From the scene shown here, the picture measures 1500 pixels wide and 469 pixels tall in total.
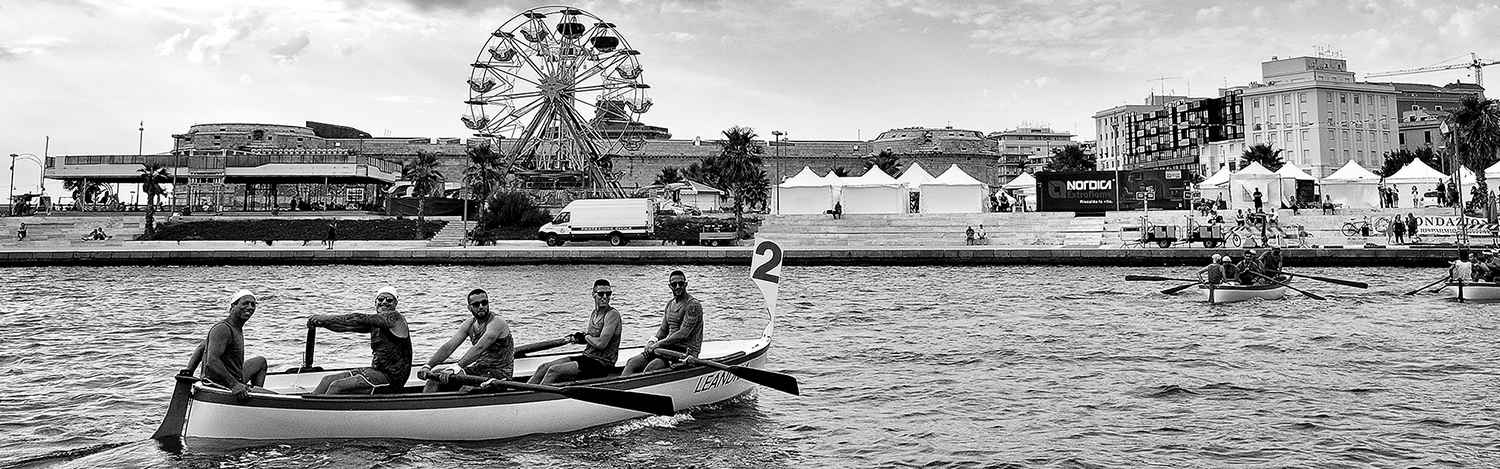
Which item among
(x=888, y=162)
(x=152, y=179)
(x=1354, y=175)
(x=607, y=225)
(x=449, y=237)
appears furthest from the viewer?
(x=888, y=162)

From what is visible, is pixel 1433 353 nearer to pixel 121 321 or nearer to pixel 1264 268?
pixel 1264 268

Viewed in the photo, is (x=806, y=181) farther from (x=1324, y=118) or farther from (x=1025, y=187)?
(x=1324, y=118)

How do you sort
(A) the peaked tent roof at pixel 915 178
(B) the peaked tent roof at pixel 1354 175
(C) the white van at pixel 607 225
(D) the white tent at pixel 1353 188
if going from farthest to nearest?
(A) the peaked tent roof at pixel 915 178
(D) the white tent at pixel 1353 188
(B) the peaked tent roof at pixel 1354 175
(C) the white van at pixel 607 225

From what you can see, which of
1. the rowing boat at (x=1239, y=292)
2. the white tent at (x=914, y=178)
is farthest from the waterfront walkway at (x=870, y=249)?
the rowing boat at (x=1239, y=292)

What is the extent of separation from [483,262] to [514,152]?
22408 mm

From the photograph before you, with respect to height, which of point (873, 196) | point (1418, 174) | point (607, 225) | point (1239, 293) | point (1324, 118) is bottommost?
point (1239, 293)

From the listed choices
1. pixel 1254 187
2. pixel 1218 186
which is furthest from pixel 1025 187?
pixel 1254 187

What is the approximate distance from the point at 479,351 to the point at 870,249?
109ft

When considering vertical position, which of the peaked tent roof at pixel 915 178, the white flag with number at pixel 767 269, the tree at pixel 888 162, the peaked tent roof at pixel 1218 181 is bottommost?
the white flag with number at pixel 767 269

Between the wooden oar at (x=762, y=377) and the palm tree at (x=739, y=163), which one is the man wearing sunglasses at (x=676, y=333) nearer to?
the wooden oar at (x=762, y=377)

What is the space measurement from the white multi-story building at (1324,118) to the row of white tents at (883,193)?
6447cm

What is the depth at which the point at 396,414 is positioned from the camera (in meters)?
10.0

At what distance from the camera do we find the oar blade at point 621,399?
10469 mm

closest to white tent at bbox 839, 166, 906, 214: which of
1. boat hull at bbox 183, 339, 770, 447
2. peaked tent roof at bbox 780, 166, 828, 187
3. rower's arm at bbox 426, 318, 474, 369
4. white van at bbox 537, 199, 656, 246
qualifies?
peaked tent roof at bbox 780, 166, 828, 187
